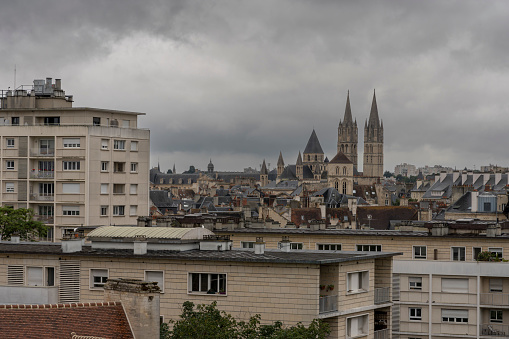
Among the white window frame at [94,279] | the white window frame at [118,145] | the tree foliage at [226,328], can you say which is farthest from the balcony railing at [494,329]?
the white window frame at [118,145]

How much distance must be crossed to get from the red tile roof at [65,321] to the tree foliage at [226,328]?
13.6ft

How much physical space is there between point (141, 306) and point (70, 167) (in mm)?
52701

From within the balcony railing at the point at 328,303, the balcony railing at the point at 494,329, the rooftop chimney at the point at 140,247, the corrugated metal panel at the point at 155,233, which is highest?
the corrugated metal panel at the point at 155,233

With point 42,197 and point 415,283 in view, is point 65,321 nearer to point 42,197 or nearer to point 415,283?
point 415,283

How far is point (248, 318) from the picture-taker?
32812 mm

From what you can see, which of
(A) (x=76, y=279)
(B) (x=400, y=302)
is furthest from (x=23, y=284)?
(B) (x=400, y=302)

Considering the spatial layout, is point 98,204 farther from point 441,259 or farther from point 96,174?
point 441,259

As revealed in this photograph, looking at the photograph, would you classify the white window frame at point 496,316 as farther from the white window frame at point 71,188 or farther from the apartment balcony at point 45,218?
the apartment balcony at point 45,218

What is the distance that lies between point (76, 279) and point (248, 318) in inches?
298

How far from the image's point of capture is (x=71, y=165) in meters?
76.8

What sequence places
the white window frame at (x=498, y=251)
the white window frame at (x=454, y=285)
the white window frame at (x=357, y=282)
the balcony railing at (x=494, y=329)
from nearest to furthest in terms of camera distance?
the white window frame at (x=357, y=282), the balcony railing at (x=494, y=329), the white window frame at (x=454, y=285), the white window frame at (x=498, y=251)

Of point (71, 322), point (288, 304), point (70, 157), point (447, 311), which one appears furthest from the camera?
point (70, 157)

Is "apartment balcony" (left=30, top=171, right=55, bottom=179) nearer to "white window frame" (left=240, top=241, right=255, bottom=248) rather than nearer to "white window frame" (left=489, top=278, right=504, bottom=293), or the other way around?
"white window frame" (left=240, top=241, right=255, bottom=248)

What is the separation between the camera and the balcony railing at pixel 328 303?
3238 centimetres
